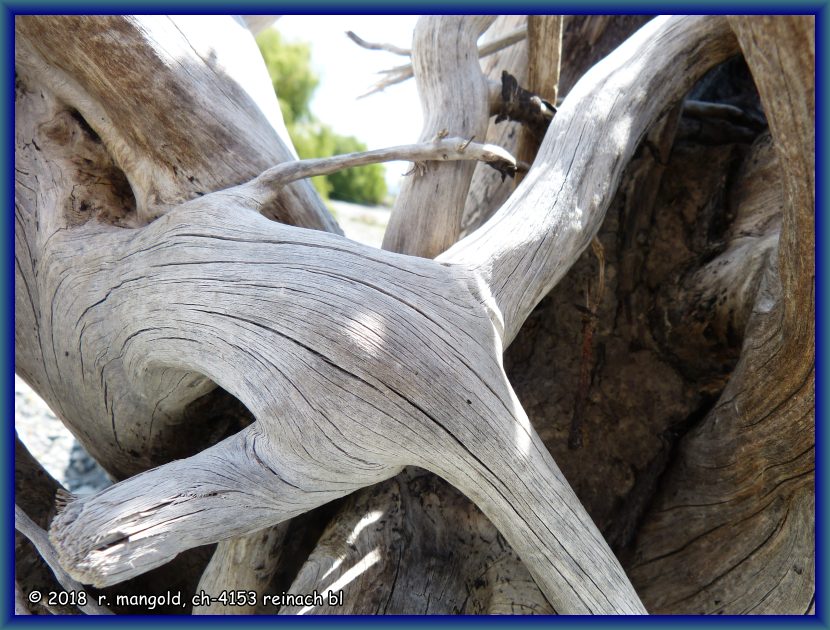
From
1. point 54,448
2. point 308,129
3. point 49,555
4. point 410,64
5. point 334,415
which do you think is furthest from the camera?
point 308,129

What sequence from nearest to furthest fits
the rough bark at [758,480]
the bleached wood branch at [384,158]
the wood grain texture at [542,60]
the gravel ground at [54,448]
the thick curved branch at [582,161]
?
the rough bark at [758,480] → the thick curved branch at [582,161] → the bleached wood branch at [384,158] → the wood grain texture at [542,60] → the gravel ground at [54,448]

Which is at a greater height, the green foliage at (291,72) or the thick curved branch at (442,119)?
the green foliage at (291,72)

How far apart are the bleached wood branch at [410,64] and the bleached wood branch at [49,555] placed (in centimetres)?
214

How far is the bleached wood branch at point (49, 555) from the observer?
192 cm

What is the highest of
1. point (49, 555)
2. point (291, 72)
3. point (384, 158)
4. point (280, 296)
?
point (291, 72)

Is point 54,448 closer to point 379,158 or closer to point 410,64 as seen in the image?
point 410,64

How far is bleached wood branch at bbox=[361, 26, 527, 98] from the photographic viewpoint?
2.85 m

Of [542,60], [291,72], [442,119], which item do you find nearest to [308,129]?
[291,72]

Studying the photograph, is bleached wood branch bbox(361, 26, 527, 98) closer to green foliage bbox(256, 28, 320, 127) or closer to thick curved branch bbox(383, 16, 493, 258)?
thick curved branch bbox(383, 16, 493, 258)

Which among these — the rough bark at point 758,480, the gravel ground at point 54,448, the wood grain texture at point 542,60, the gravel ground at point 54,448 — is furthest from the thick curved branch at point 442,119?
the gravel ground at point 54,448

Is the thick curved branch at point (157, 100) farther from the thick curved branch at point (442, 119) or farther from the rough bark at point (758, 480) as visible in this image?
the rough bark at point (758, 480)

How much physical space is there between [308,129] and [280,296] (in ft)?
32.2

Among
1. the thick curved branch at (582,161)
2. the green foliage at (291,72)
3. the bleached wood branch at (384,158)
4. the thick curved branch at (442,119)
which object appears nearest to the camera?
the thick curved branch at (582,161)

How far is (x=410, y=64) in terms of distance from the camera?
10.7 feet
